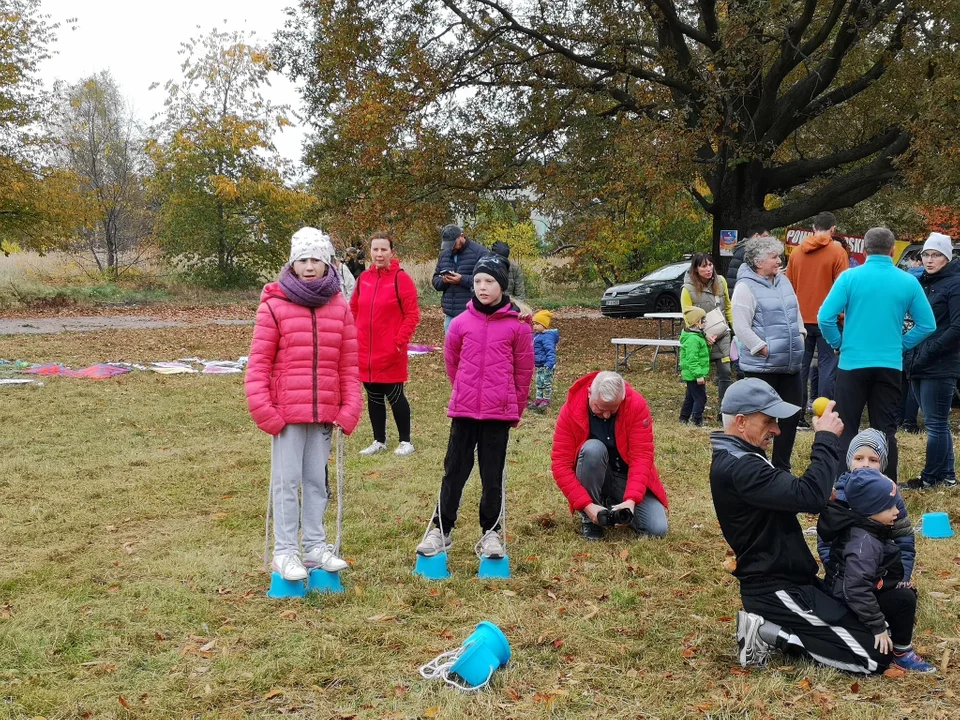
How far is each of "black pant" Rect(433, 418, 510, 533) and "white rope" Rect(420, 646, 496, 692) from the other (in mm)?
1368

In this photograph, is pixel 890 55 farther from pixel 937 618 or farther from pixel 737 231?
pixel 937 618

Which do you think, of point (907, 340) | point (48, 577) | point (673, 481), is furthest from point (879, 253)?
point (48, 577)

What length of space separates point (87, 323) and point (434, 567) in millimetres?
19218

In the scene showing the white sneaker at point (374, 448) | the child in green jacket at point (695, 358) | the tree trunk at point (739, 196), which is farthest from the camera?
the tree trunk at point (739, 196)

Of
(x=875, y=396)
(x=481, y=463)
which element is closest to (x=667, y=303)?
(x=875, y=396)

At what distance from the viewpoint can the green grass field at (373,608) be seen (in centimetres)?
364

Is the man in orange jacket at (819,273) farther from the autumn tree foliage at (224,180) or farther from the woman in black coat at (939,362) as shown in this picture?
the autumn tree foliage at (224,180)

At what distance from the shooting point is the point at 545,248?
1533 inches

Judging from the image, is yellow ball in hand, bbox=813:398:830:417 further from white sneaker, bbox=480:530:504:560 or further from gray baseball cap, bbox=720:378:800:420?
white sneaker, bbox=480:530:504:560

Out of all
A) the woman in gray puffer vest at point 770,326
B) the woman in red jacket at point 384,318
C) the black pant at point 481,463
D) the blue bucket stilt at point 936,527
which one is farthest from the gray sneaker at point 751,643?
the woman in red jacket at point 384,318

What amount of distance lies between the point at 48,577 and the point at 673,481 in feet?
15.3

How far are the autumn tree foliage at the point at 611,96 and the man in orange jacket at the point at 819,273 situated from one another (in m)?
5.75

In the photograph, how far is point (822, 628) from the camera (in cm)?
376

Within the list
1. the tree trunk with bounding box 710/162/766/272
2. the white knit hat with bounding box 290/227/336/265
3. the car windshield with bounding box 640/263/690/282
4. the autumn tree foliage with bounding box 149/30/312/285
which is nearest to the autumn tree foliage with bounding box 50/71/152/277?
the autumn tree foliage with bounding box 149/30/312/285
